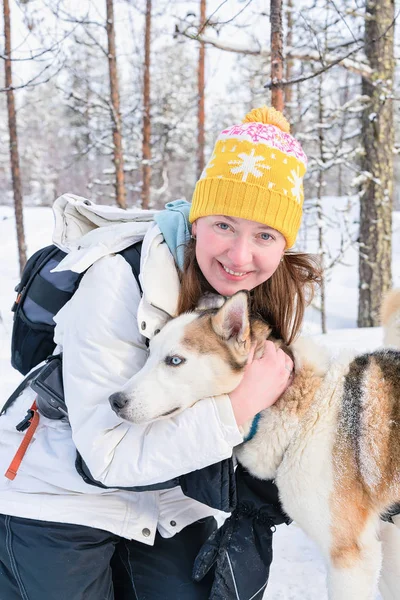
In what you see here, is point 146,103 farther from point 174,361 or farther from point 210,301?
point 174,361

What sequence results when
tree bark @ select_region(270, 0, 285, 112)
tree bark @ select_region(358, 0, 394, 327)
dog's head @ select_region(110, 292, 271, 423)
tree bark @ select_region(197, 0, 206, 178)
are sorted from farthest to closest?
tree bark @ select_region(197, 0, 206, 178)
tree bark @ select_region(358, 0, 394, 327)
tree bark @ select_region(270, 0, 285, 112)
dog's head @ select_region(110, 292, 271, 423)

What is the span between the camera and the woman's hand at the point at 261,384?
1754 millimetres

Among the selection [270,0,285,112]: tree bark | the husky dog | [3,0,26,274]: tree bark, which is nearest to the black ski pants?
the husky dog

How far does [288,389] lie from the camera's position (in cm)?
198

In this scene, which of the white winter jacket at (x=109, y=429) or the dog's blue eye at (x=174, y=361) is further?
the dog's blue eye at (x=174, y=361)

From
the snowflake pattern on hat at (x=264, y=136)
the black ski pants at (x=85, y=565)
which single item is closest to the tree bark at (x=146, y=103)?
the snowflake pattern on hat at (x=264, y=136)

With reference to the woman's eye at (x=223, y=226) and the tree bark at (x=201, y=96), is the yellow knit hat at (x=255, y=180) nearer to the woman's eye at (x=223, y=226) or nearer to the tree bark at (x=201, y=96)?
the woman's eye at (x=223, y=226)

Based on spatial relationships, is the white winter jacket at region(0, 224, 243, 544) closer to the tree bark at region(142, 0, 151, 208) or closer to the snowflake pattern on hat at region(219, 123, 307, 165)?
the snowflake pattern on hat at region(219, 123, 307, 165)

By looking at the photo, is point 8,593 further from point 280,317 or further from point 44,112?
point 44,112

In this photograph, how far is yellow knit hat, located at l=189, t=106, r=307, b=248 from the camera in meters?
1.85

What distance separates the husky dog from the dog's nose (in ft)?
0.22

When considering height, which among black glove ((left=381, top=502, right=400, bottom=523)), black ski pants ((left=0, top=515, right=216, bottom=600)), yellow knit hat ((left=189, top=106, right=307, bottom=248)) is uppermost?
yellow knit hat ((left=189, top=106, right=307, bottom=248))

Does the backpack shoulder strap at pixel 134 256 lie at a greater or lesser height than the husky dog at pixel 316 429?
greater

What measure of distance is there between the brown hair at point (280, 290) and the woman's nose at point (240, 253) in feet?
0.54
